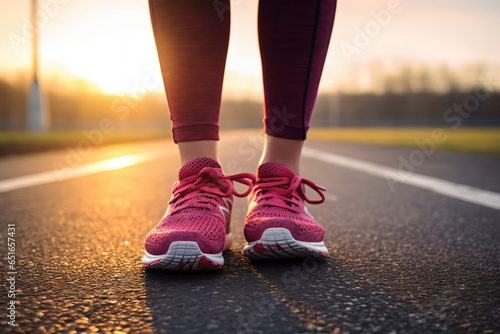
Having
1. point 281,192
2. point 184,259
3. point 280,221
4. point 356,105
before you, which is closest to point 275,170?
point 281,192

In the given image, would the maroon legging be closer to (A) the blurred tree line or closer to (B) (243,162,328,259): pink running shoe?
(B) (243,162,328,259): pink running shoe

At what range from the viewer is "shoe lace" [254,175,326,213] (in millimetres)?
1295

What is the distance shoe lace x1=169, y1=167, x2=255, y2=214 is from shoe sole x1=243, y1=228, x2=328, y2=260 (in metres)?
0.16

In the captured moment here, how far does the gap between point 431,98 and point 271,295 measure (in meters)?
56.6

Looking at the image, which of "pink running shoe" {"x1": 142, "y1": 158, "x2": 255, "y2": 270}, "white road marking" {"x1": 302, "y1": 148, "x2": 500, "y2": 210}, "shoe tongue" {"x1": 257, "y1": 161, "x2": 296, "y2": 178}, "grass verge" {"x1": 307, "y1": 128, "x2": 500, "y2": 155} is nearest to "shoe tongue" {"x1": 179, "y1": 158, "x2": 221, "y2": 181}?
"pink running shoe" {"x1": 142, "y1": 158, "x2": 255, "y2": 270}

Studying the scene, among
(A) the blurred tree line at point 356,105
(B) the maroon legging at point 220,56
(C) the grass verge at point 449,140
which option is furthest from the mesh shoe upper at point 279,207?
(A) the blurred tree line at point 356,105

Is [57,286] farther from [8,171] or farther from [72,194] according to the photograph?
[8,171]

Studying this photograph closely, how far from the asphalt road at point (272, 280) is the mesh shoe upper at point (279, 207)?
3.0 inches

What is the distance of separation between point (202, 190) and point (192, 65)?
0.35 meters

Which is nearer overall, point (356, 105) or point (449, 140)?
point (449, 140)

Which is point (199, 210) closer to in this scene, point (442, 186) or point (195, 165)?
point (195, 165)

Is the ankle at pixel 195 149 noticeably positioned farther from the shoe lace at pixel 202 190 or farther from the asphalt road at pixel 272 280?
the asphalt road at pixel 272 280

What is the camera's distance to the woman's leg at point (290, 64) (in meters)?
1.31

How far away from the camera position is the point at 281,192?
1.31 meters
